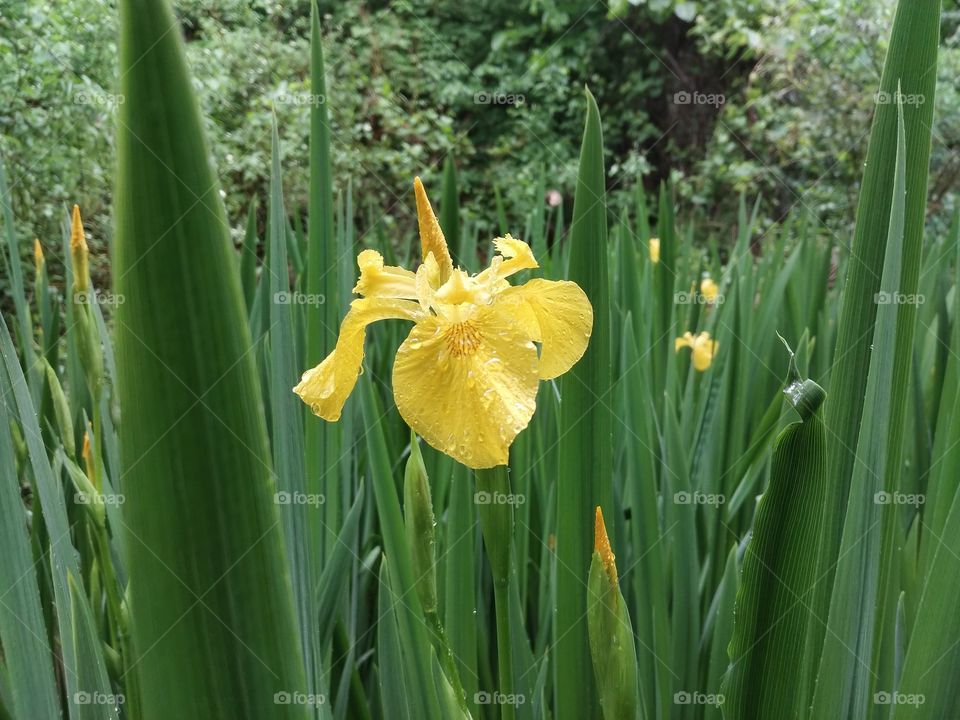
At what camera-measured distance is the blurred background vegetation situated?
204 centimetres

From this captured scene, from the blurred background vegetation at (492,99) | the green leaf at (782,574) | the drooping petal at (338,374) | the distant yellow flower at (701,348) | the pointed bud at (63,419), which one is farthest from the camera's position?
the blurred background vegetation at (492,99)

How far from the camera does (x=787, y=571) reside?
32 centimetres

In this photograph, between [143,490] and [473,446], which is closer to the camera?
[143,490]

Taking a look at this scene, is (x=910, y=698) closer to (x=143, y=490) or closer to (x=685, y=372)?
(x=143, y=490)

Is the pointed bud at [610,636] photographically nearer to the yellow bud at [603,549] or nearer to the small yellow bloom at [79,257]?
the yellow bud at [603,549]

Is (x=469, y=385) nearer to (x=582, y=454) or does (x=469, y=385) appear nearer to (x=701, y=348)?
(x=582, y=454)

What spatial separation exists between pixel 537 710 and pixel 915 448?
0.46 metres

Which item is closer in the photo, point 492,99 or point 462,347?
point 462,347

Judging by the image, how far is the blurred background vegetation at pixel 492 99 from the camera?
6.69ft

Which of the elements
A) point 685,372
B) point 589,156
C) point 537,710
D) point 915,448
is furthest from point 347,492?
point 685,372

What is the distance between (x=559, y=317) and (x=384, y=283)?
10 cm

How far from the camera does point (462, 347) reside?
377mm

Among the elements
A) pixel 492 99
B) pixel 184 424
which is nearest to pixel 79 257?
pixel 184 424

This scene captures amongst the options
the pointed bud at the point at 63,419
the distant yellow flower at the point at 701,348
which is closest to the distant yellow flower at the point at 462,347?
the pointed bud at the point at 63,419
